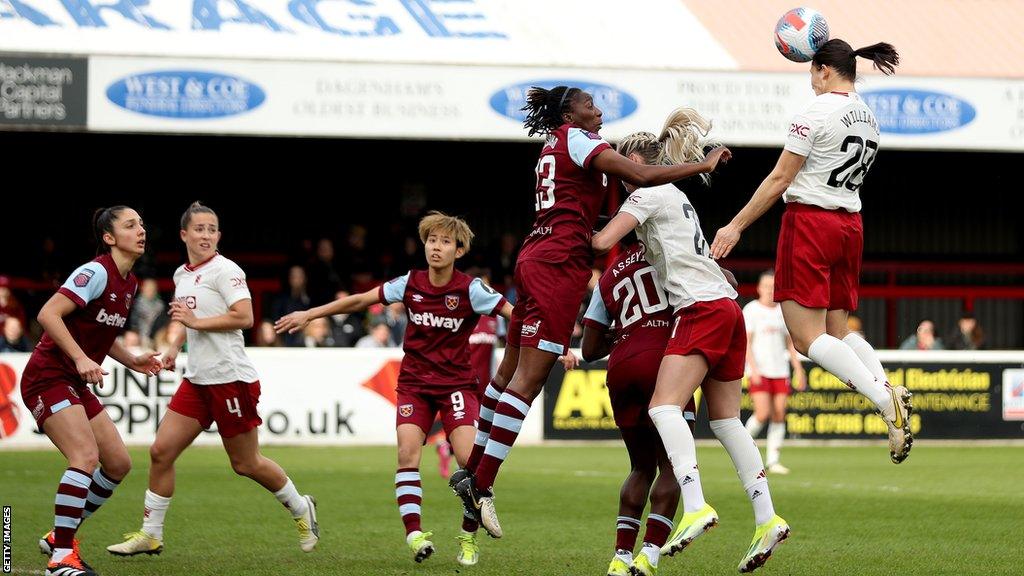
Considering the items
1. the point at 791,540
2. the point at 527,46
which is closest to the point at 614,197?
the point at 527,46

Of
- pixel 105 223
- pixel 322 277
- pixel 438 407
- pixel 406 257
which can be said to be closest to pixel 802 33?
pixel 438 407

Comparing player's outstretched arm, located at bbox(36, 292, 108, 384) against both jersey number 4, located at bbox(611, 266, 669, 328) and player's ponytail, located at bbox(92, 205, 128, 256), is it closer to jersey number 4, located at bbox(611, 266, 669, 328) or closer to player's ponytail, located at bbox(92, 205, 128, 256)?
player's ponytail, located at bbox(92, 205, 128, 256)

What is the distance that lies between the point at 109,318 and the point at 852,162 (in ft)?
13.5

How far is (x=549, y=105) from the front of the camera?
7895mm

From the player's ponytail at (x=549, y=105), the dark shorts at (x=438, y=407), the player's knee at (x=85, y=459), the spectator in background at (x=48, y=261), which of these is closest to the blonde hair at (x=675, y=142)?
the player's ponytail at (x=549, y=105)

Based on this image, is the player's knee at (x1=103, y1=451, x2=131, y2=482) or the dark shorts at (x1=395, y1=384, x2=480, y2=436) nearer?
the player's knee at (x1=103, y1=451, x2=131, y2=482)

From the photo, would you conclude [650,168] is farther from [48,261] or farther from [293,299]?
[48,261]

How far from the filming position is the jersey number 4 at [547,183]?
7.70 meters

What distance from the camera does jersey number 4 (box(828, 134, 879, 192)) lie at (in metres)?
7.82

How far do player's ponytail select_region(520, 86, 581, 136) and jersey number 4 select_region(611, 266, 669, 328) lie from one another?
3.04ft

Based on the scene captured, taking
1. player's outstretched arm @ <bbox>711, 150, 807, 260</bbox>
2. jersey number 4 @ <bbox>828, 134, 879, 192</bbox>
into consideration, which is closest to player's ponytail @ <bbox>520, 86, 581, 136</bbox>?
player's outstretched arm @ <bbox>711, 150, 807, 260</bbox>

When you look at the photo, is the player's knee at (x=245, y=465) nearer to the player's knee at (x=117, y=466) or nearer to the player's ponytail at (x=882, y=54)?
the player's knee at (x=117, y=466)

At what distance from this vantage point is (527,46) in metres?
21.4

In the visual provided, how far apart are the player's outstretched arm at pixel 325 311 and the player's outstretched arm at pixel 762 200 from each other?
2.37 meters
